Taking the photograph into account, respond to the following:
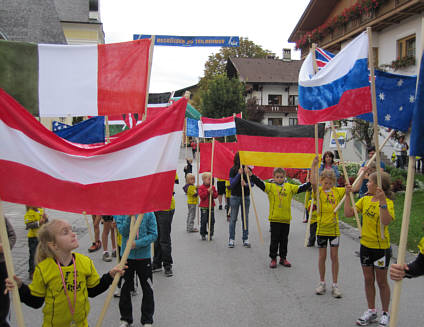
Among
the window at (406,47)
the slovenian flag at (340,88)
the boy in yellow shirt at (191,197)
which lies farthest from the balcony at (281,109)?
the slovenian flag at (340,88)

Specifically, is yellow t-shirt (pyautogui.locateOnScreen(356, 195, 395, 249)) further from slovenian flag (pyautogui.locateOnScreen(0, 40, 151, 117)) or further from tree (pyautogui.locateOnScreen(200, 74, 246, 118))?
tree (pyautogui.locateOnScreen(200, 74, 246, 118))

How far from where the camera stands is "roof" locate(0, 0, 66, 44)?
24.2 metres

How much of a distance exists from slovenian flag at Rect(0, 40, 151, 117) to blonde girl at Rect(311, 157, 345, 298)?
3.24 meters

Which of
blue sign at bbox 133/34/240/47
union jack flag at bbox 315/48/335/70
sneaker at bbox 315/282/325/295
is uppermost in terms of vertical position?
blue sign at bbox 133/34/240/47

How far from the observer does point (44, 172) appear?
323 cm

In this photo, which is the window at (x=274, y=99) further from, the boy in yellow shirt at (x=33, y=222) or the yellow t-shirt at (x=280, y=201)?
the boy in yellow shirt at (x=33, y=222)

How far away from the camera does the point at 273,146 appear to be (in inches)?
297

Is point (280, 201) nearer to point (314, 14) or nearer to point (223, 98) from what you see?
point (314, 14)

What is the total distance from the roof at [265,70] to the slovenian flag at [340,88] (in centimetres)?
4526

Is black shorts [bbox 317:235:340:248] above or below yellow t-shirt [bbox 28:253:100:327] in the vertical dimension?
below

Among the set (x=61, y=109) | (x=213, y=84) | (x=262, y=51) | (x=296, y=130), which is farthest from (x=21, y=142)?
(x=262, y=51)

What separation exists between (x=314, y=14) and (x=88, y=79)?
2708 cm

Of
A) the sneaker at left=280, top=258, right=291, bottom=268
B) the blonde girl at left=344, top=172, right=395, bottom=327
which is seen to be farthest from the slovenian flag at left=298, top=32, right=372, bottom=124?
the sneaker at left=280, top=258, right=291, bottom=268

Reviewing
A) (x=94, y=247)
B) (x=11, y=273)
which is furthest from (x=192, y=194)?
(x=11, y=273)
